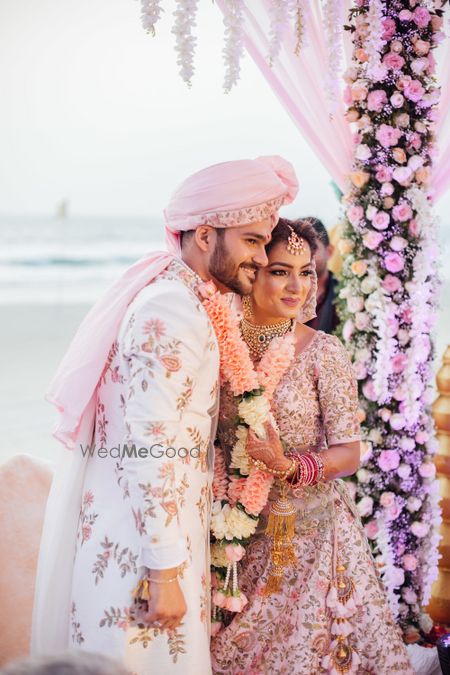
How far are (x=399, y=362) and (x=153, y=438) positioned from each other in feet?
7.05

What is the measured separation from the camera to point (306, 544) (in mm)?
2164

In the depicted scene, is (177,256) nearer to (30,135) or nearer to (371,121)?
(371,121)

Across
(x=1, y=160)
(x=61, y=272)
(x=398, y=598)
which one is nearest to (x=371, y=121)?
(x=398, y=598)

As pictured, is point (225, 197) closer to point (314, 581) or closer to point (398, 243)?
point (314, 581)

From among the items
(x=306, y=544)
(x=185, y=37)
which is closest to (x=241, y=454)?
(x=306, y=544)

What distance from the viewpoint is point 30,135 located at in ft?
53.9

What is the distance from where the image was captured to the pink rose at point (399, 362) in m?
3.49

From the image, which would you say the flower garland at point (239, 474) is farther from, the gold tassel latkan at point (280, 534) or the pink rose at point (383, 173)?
the pink rose at point (383, 173)

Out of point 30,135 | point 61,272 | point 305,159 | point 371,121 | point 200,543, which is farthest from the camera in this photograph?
point 305,159

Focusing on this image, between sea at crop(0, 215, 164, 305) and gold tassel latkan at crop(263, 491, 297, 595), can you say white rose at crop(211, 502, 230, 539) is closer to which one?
gold tassel latkan at crop(263, 491, 297, 595)

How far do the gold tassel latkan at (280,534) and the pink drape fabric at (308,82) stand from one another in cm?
196

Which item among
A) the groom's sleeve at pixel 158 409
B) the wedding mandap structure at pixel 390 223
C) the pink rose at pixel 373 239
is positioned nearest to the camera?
the groom's sleeve at pixel 158 409

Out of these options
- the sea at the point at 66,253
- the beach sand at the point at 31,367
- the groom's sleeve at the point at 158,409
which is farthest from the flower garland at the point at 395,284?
the sea at the point at 66,253

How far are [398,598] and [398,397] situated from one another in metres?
0.95
